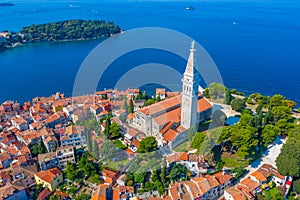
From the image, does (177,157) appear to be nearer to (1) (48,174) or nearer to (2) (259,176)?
(2) (259,176)

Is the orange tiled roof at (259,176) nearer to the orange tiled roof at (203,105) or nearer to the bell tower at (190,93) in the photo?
the bell tower at (190,93)

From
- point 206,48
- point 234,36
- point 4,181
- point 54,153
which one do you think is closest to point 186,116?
point 54,153

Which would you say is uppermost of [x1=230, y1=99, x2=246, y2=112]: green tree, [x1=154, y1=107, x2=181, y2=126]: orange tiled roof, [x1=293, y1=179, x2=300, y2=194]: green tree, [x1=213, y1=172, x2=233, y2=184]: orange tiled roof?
[x1=154, y1=107, x2=181, y2=126]: orange tiled roof

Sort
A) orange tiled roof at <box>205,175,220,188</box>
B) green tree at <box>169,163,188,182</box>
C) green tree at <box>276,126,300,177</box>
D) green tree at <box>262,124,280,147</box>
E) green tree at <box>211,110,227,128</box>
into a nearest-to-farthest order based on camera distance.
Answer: orange tiled roof at <box>205,175,220,188</box>, green tree at <box>276,126,300,177</box>, green tree at <box>169,163,188,182</box>, green tree at <box>262,124,280,147</box>, green tree at <box>211,110,227,128</box>

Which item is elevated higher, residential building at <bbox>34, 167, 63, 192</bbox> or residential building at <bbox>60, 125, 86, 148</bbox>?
residential building at <bbox>60, 125, 86, 148</bbox>

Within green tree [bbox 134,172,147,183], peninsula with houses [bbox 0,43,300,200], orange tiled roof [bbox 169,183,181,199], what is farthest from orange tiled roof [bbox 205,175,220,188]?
green tree [bbox 134,172,147,183]

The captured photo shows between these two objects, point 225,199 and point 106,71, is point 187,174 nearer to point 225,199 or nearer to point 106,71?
point 225,199

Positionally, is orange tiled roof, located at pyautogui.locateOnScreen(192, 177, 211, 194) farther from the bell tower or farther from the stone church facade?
the bell tower
